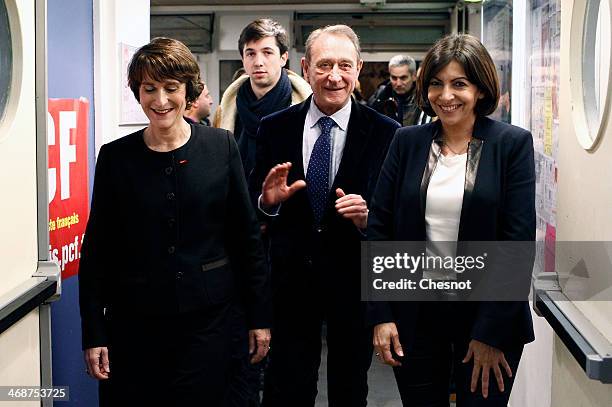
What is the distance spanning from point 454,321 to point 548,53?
119cm

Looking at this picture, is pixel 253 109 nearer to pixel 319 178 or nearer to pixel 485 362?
pixel 319 178

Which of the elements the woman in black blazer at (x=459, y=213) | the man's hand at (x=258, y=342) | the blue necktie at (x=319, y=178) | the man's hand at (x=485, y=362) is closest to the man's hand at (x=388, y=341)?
the woman in black blazer at (x=459, y=213)

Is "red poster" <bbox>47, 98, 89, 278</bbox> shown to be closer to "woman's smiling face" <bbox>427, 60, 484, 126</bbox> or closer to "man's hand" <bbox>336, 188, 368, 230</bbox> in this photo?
"man's hand" <bbox>336, 188, 368, 230</bbox>

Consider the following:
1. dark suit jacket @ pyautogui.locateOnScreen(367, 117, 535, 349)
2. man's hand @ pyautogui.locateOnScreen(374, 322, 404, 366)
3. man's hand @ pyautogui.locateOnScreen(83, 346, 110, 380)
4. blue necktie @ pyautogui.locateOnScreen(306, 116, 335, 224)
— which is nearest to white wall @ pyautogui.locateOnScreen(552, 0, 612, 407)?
dark suit jacket @ pyautogui.locateOnScreen(367, 117, 535, 349)

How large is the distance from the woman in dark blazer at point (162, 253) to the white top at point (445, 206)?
1.85ft

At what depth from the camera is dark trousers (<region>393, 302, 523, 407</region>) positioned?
2.21m

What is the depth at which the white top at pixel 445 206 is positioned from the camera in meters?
2.19

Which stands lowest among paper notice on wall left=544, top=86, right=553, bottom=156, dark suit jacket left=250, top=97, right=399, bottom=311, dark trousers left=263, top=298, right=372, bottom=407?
dark trousers left=263, top=298, right=372, bottom=407

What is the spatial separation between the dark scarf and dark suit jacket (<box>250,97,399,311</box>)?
2.49 ft

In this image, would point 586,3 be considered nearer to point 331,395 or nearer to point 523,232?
point 523,232

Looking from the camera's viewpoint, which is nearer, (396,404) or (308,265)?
(308,265)

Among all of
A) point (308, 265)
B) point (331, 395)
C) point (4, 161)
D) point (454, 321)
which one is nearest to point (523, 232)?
point (454, 321)

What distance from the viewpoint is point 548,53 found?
2914 millimetres

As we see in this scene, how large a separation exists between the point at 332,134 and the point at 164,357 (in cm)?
91
